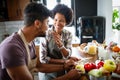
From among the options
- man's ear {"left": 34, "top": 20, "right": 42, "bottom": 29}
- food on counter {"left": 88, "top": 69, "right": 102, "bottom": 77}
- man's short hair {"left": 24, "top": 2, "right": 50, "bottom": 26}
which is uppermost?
man's short hair {"left": 24, "top": 2, "right": 50, "bottom": 26}

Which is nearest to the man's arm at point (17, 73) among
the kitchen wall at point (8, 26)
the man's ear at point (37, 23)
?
the man's ear at point (37, 23)

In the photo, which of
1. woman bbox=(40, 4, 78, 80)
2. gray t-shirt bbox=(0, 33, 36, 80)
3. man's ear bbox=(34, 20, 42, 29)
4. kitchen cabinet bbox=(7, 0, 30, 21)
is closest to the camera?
gray t-shirt bbox=(0, 33, 36, 80)

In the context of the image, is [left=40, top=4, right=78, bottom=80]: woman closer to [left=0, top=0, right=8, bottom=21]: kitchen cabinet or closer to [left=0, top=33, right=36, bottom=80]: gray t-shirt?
[left=0, top=33, right=36, bottom=80]: gray t-shirt

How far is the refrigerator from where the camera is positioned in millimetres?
2893

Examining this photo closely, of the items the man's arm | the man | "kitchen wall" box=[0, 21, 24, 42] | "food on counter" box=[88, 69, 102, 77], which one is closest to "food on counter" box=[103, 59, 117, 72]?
"food on counter" box=[88, 69, 102, 77]

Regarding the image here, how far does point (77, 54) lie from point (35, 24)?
0.74 m

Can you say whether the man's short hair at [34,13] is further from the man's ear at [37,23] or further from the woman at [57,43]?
the woman at [57,43]

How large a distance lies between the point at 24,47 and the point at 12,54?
0.46ft

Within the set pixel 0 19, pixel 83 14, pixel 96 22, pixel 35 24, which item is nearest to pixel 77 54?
pixel 35 24

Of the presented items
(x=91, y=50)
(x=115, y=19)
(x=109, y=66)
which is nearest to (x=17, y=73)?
(x=109, y=66)

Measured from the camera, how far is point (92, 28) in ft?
9.54

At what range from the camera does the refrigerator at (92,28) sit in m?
2.89

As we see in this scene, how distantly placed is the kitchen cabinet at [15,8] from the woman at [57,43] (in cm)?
175

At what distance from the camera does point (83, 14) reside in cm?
337
